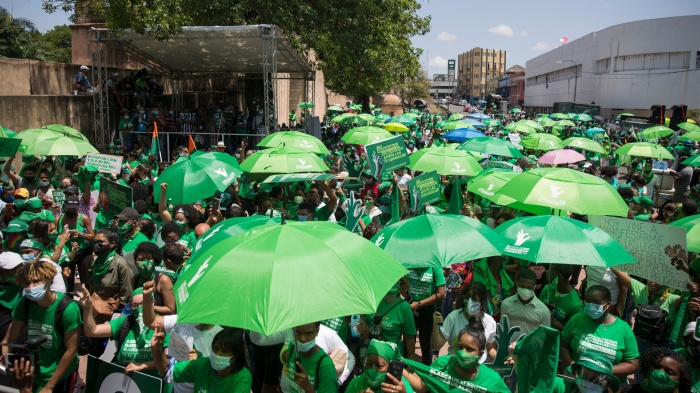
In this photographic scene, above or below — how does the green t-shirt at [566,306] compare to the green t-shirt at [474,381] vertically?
below

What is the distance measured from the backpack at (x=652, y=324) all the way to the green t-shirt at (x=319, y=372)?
279 centimetres

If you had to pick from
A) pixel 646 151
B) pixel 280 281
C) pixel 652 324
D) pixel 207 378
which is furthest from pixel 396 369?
pixel 646 151

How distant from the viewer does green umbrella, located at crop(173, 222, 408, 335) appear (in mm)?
3168

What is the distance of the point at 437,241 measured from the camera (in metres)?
4.90

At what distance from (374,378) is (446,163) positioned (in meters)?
6.09

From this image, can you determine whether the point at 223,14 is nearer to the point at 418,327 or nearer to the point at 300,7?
the point at 300,7

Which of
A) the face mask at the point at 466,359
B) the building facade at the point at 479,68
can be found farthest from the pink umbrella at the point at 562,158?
the building facade at the point at 479,68

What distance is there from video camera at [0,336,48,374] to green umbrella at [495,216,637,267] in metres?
3.62

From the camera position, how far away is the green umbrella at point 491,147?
456 inches

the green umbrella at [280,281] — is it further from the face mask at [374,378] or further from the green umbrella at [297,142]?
the green umbrella at [297,142]

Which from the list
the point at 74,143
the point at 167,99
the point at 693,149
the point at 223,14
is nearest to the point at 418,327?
the point at 74,143

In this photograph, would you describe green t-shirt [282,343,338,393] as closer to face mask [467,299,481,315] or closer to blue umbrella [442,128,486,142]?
face mask [467,299,481,315]

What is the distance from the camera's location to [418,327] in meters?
5.78

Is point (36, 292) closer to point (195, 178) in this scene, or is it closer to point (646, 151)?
point (195, 178)
